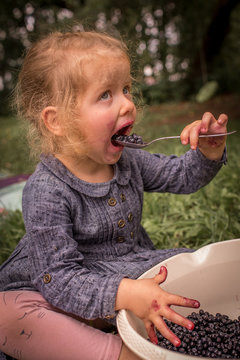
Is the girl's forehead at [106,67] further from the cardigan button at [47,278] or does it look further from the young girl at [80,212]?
the cardigan button at [47,278]

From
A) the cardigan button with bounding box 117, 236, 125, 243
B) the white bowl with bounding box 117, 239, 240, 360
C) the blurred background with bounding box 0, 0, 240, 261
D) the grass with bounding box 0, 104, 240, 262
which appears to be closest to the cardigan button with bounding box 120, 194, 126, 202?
Result: the cardigan button with bounding box 117, 236, 125, 243

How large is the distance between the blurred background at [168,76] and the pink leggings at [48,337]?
827 mm

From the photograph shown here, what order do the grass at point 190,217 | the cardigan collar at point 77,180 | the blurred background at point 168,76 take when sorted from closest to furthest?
the cardigan collar at point 77,180, the grass at point 190,217, the blurred background at point 168,76

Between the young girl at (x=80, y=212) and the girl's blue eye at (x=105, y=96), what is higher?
the girl's blue eye at (x=105, y=96)

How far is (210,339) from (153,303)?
0.81 ft

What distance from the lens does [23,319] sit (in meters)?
1.21

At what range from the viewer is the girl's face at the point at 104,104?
49.1 inches

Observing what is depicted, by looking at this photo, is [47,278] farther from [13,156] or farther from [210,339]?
[13,156]

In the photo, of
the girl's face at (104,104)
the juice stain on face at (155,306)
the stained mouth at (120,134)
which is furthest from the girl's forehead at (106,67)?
the juice stain on face at (155,306)

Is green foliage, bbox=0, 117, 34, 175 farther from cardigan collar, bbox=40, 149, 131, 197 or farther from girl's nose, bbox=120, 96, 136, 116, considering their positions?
girl's nose, bbox=120, 96, 136, 116

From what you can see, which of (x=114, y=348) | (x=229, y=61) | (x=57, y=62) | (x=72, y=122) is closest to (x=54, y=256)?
(x=114, y=348)

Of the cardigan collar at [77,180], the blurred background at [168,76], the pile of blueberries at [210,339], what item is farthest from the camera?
the blurred background at [168,76]

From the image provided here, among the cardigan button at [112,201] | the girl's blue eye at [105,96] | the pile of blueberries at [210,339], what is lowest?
the pile of blueberries at [210,339]

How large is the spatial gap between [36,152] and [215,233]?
963 millimetres
